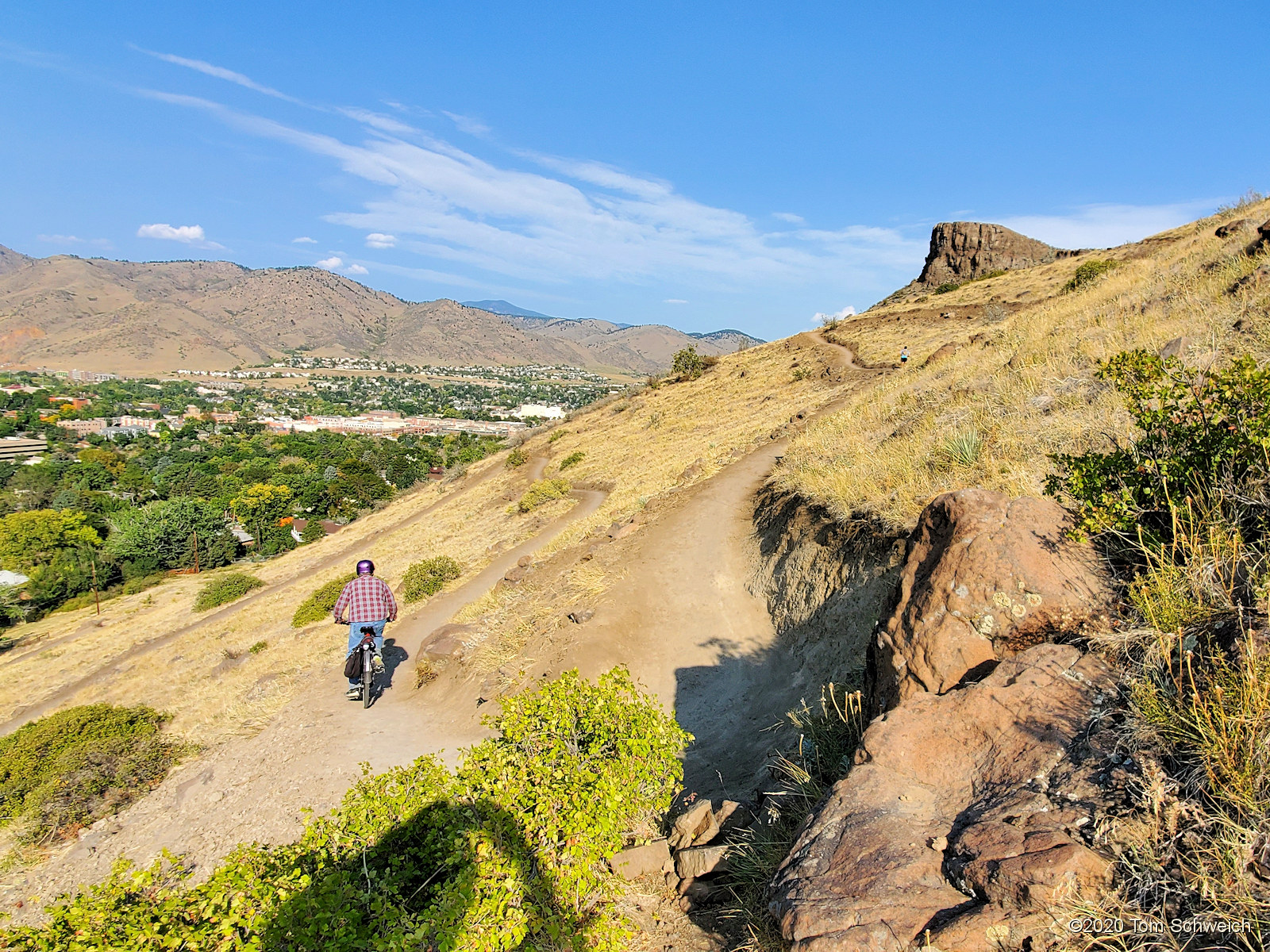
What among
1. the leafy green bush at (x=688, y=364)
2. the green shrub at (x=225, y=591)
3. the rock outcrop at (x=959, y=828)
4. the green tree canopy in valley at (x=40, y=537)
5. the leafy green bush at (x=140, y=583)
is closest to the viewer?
the rock outcrop at (x=959, y=828)

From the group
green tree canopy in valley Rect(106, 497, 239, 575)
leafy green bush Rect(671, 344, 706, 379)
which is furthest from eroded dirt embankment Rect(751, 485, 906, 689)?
green tree canopy in valley Rect(106, 497, 239, 575)

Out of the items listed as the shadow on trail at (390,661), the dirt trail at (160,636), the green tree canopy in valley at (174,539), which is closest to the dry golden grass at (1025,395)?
the shadow on trail at (390,661)

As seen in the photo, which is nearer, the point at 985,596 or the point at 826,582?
the point at 985,596

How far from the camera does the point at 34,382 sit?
538 ft

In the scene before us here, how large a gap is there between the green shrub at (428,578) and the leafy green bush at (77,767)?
507 cm

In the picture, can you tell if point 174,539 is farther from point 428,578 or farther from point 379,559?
point 428,578

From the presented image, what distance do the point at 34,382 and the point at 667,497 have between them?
219 metres

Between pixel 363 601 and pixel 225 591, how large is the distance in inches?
846

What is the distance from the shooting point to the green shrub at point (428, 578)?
14.2 m

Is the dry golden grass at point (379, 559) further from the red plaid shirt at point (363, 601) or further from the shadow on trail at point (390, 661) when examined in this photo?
the red plaid shirt at point (363, 601)

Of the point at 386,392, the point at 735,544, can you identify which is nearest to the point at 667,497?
the point at 735,544

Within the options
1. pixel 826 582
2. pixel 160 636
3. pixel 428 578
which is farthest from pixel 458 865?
pixel 160 636

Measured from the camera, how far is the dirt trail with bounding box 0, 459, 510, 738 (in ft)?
58.8

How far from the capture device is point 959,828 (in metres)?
2.80
